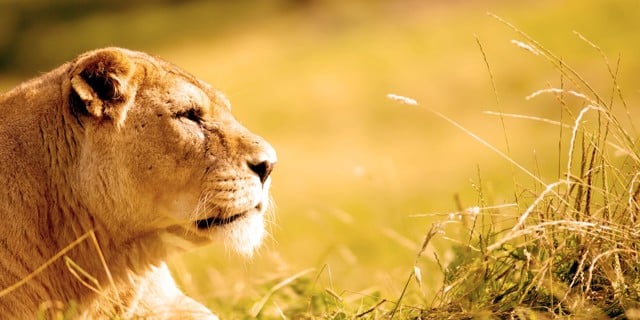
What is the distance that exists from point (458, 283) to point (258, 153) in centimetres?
123

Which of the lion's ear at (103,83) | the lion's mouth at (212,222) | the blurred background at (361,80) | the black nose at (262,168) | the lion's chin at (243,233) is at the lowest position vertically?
the blurred background at (361,80)

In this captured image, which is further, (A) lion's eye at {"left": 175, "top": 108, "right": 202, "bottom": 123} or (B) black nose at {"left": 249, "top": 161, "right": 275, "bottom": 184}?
(A) lion's eye at {"left": 175, "top": 108, "right": 202, "bottom": 123}

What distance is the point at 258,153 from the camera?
4.96 m

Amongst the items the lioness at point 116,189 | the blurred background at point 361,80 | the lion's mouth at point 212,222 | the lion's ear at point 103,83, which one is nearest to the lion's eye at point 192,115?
the lioness at point 116,189

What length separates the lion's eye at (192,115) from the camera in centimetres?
506

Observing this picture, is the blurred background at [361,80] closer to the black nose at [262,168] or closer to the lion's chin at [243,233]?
the lion's chin at [243,233]

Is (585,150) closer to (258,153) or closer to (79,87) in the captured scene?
(258,153)

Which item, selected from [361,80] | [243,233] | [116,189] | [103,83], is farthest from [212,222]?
[361,80]

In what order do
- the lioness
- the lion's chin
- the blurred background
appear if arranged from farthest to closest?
the blurred background, the lion's chin, the lioness

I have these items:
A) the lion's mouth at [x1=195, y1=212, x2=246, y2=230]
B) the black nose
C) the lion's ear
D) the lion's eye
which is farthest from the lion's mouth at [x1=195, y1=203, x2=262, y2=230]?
the lion's ear

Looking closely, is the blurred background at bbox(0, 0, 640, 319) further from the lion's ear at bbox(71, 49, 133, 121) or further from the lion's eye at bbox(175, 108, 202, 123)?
the lion's ear at bbox(71, 49, 133, 121)

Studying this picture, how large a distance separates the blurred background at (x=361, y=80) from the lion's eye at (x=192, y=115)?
129 cm

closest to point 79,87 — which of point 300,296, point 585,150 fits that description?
point 300,296

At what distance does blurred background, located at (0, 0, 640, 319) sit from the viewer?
47.1 ft
